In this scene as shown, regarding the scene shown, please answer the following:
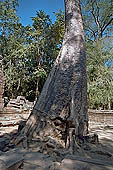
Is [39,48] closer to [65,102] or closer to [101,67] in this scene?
[101,67]

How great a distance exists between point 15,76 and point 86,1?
9.87 metres

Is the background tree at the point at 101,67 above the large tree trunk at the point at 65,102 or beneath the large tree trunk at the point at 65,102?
above

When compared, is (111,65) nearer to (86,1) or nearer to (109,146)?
(86,1)

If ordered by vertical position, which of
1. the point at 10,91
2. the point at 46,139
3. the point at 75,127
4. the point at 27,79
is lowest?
the point at 46,139

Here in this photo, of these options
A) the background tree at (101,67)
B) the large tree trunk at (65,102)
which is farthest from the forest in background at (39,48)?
the large tree trunk at (65,102)

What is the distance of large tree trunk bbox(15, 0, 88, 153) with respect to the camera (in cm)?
269

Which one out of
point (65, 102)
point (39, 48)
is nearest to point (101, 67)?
point (39, 48)

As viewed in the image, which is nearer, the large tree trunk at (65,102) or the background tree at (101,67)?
the large tree trunk at (65,102)

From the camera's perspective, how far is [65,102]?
2.90 meters

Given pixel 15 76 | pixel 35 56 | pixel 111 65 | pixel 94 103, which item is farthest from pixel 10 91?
pixel 111 65

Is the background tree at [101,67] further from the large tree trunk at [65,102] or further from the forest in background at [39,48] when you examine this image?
the large tree trunk at [65,102]

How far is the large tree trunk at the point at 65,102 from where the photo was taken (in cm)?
269

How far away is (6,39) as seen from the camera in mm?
13562

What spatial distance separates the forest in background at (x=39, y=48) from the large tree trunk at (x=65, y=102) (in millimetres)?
6834
